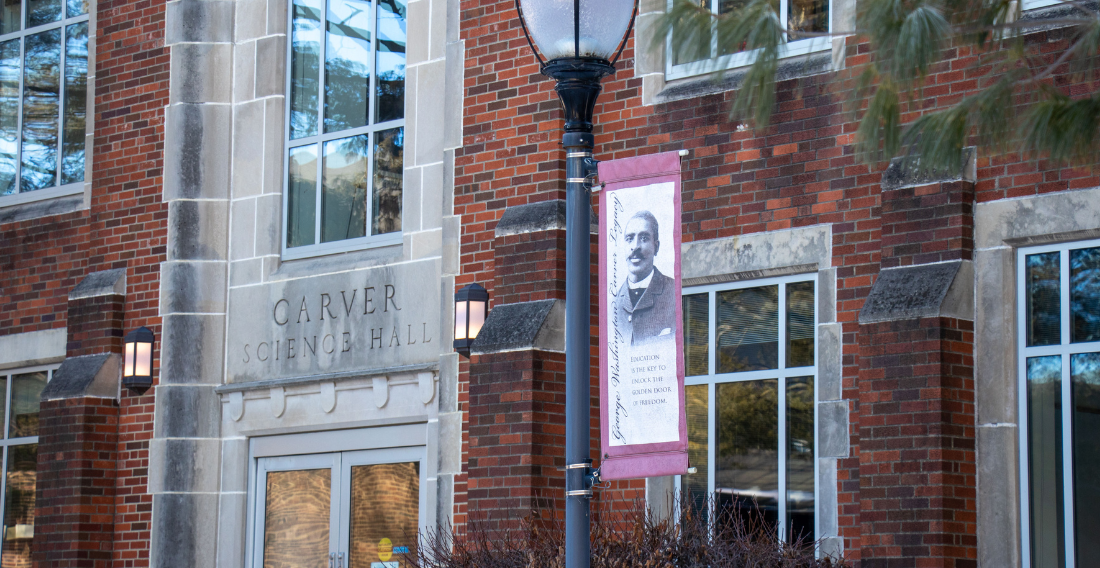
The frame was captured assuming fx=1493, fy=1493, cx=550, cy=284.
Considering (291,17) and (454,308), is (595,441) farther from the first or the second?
(291,17)

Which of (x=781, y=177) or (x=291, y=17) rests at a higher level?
(x=291, y=17)

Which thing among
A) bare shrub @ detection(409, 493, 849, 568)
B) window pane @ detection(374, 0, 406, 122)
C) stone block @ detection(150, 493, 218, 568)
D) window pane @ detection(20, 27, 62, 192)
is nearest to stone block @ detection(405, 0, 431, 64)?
window pane @ detection(374, 0, 406, 122)

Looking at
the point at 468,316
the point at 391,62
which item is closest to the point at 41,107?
the point at 391,62

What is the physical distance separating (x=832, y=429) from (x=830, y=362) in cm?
42

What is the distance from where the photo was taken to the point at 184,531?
12.7 metres

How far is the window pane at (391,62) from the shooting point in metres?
12.2

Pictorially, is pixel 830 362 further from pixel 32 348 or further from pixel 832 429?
pixel 32 348

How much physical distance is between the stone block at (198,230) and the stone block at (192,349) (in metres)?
0.55

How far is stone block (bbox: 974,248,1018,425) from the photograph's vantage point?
8578 millimetres

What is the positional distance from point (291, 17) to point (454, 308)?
3.59 metres

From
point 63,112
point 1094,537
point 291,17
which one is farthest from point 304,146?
point 1094,537

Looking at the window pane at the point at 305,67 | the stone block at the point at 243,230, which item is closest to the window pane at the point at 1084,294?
the window pane at the point at 305,67

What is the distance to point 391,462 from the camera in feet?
38.6

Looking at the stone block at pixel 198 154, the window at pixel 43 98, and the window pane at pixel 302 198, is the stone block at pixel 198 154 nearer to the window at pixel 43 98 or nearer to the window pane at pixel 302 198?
the window pane at pixel 302 198
